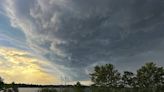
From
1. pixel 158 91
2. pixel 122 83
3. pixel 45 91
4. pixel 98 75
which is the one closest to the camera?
pixel 45 91

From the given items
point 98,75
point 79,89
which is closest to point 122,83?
point 98,75

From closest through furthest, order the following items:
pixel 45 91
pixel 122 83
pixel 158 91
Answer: pixel 45 91 < pixel 158 91 < pixel 122 83

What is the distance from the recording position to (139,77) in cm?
8600

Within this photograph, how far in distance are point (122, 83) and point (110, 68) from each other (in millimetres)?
8252

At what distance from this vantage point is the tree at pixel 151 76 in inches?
3250

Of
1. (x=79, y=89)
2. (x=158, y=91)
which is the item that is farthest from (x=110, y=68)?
(x=79, y=89)

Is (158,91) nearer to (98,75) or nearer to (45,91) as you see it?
(98,75)

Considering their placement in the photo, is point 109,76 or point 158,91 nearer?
point 158,91

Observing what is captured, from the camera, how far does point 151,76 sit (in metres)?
83.4

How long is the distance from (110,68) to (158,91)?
1930 cm

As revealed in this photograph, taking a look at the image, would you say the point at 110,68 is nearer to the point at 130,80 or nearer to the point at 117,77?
the point at 117,77

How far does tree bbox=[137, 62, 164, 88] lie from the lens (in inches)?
3250

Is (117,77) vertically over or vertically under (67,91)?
over

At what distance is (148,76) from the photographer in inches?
3302
